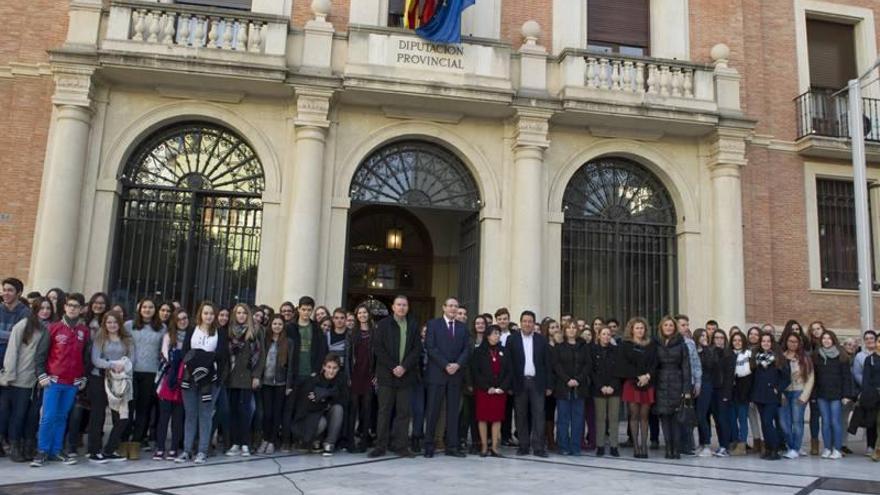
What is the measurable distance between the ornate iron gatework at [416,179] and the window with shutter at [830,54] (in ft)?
29.9

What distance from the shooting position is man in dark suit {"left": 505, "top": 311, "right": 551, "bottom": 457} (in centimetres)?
845

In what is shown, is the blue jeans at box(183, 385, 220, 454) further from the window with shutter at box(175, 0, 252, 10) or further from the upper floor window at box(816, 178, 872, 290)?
the upper floor window at box(816, 178, 872, 290)

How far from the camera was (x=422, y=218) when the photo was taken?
16266mm

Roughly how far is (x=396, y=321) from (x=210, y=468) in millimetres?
2618

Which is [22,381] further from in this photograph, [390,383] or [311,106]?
[311,106]

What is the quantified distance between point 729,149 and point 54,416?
39.7 ft

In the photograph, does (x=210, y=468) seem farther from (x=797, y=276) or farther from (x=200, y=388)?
(x=797, y=276)

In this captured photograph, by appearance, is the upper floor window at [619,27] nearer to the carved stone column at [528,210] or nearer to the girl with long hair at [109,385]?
the carved stone column at [528,210]

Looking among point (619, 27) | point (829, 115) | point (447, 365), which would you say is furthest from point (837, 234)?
point (447, 365)

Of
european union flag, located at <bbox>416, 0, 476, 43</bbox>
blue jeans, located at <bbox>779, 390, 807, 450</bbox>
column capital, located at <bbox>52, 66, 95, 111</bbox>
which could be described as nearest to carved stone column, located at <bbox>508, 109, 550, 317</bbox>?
european union flag, located at <bbox>416, 0, 476, 43</bbox>

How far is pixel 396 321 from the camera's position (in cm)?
829

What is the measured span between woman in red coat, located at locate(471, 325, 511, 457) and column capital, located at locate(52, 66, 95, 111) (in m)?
8.12

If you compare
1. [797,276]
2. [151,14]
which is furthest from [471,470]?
[797,276]

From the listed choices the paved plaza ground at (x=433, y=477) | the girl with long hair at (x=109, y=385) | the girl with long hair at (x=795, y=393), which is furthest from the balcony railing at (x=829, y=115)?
the girl with long hair at (x=109, y=385)
